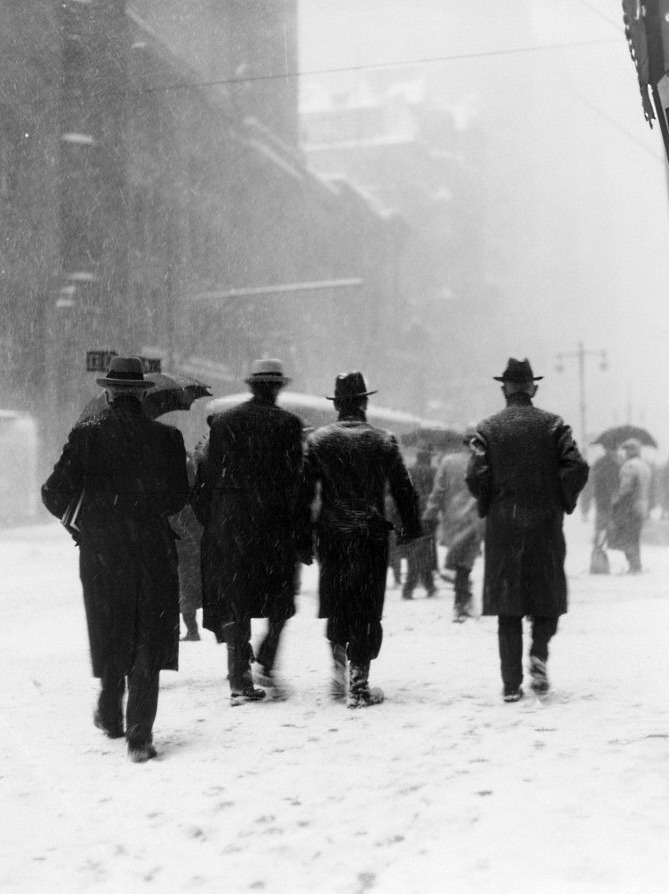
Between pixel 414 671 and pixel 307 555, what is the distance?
1.69m

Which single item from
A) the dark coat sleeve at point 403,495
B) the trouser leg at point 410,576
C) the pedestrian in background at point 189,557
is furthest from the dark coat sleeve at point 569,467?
the trouser leg at point 410,576

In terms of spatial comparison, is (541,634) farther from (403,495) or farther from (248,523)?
(248,523)

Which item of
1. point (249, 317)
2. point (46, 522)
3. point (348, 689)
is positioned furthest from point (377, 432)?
point (249, 317)

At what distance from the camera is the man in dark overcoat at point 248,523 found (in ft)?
21.4

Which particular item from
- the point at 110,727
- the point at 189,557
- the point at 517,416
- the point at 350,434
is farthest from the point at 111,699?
the point at 189,557

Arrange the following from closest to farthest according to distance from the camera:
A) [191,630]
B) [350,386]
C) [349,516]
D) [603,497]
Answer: [349,516]
[350,386]
[191,630]
[603,497]

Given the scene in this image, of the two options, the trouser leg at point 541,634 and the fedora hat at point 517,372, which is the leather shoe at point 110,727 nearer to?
the trouser leg at point 541,634

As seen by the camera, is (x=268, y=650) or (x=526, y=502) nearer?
(x=526, y=502)

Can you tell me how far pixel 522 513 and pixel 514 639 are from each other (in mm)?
→ 722

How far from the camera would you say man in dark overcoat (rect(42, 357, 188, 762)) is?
5309 millimetres

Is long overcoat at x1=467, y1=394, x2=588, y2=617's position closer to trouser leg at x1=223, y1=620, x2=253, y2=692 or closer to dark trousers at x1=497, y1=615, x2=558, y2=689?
dark trousers at x1=497, y1=615, x2=558, y2=689

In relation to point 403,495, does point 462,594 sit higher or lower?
lower

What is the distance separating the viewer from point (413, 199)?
11069 centimetres

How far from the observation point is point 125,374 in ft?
18.1
